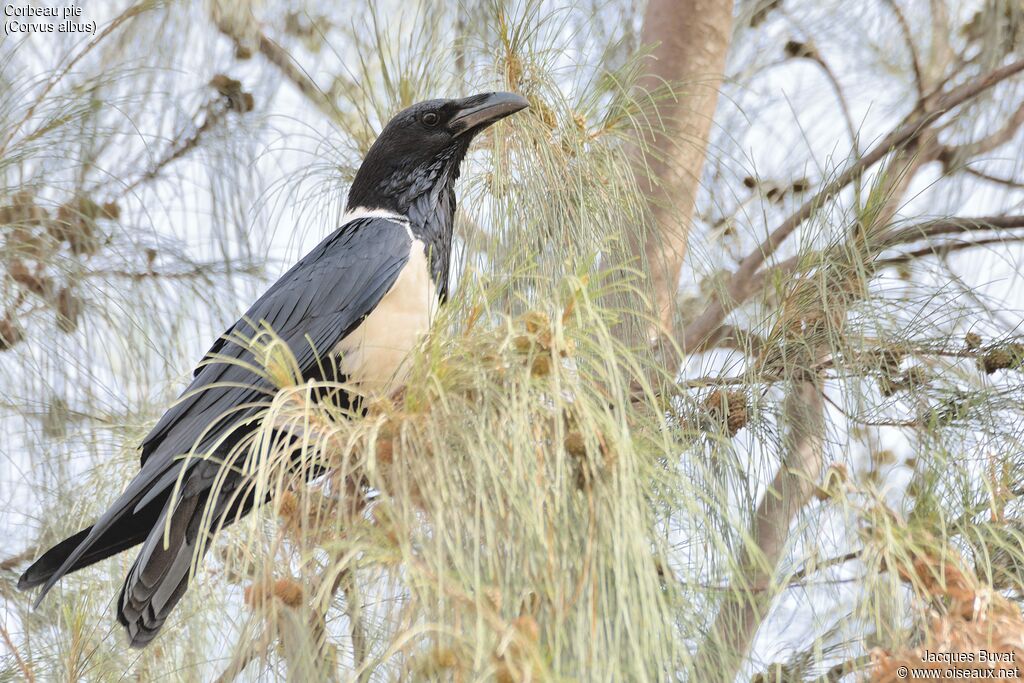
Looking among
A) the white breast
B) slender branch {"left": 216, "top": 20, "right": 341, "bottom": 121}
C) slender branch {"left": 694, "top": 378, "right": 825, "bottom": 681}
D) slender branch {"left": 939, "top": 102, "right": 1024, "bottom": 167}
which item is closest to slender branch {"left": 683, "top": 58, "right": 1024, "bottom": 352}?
slender branch {"left": 694, "top": 378, "right": 825, "bottom": 681}

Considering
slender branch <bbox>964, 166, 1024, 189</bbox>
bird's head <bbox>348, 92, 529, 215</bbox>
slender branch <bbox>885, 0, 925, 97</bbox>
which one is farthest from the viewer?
slender branch <bbox>885, 0, 925, 97</bbox>

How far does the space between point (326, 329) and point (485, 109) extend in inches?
25.0

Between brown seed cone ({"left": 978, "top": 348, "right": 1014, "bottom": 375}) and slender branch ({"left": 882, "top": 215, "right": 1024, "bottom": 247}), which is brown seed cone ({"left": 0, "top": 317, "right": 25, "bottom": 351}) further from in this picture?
brown seed cone ({"left": 978, "top": 348, "right": 1014, "bottom": 375})

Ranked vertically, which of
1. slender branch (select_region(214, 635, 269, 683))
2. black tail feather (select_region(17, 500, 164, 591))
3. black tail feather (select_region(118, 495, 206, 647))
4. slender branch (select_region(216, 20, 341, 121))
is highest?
slender branch (select_region(216, 20, 341, 121))

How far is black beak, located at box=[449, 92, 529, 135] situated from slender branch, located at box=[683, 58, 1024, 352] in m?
0.65

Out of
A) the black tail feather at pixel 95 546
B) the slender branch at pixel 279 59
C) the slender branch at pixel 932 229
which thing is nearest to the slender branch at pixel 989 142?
the slender branch at pixel 932 229

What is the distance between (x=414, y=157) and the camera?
10.2ft

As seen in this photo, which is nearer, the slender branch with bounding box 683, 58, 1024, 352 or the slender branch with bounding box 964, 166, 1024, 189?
the slender branch with bounding box 683, 58, 1024, 352

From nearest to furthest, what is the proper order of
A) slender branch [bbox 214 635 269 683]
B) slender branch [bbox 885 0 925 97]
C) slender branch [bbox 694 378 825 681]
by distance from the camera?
slender branch [bbox 214 635 269 683], slender branch [bbox 694 378 825 681], slender branch [bbox 885 0 925 97]

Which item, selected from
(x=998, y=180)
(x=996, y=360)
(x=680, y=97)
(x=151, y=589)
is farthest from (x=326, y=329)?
(x=998, y=180)

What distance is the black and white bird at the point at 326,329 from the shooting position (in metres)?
2.33

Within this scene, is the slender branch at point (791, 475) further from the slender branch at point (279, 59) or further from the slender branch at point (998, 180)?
the slender branch at point (279, 59)

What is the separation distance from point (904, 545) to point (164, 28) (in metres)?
3.18

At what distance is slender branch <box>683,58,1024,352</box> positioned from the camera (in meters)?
2.65
